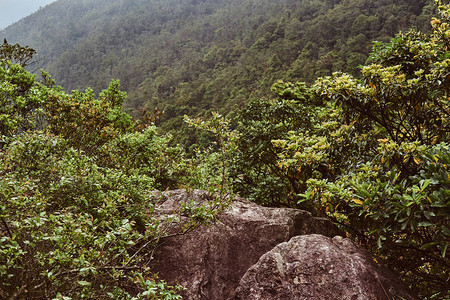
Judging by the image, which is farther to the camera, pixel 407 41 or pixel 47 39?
pixel 47 39

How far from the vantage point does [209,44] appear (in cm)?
9238

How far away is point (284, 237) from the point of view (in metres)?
5.43

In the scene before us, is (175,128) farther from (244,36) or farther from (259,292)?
(244,36)

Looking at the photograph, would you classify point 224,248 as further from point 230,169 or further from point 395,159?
point 230,169

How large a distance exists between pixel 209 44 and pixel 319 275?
95.3m

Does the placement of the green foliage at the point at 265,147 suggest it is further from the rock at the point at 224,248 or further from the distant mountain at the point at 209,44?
the distant mountain at the point at 209,44

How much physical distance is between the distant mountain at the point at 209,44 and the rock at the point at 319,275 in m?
25.9

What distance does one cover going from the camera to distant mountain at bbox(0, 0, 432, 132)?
163 feet

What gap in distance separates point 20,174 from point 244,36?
8421 cm

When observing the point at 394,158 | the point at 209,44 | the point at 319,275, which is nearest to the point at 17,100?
the point at 319,275

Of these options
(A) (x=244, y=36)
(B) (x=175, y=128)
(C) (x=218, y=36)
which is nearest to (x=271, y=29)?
(A) (x=244, y=36)

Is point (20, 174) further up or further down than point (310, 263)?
further up

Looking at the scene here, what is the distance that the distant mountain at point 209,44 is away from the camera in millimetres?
49719

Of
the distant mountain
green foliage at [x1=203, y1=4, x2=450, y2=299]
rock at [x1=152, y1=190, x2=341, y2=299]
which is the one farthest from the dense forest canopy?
the distant mountain
